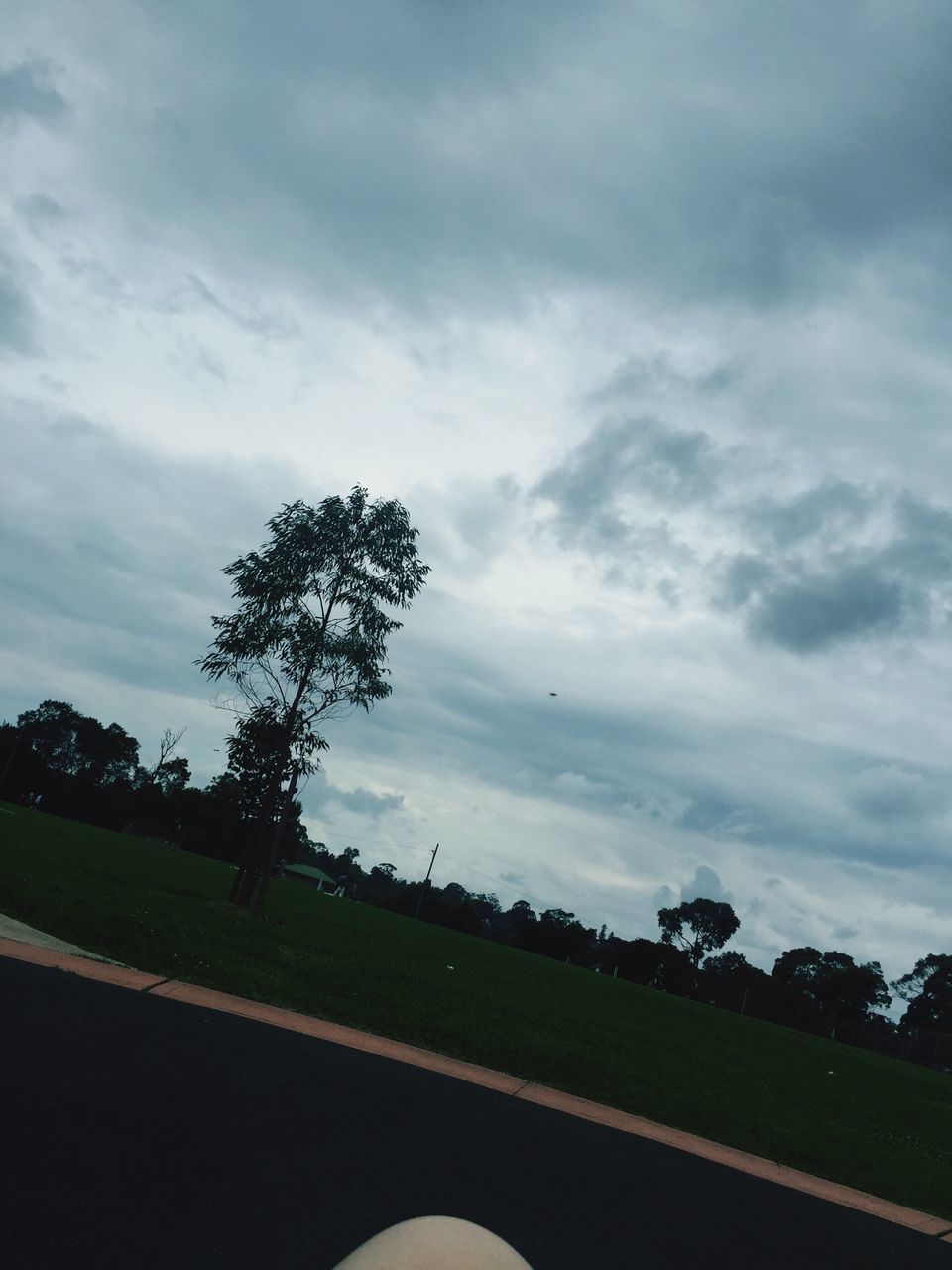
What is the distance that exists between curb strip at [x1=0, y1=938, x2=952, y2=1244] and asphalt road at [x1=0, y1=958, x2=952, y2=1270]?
37cm

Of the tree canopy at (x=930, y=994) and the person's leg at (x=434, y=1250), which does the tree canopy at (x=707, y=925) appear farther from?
the person's leg at (x=434, y=1250)

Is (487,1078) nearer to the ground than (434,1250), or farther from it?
nearer to the ground

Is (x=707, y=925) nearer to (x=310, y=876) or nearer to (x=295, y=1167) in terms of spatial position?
(x=310, y=876)

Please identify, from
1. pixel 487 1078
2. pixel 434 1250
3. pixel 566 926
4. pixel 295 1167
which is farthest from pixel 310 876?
pixel 434 1250

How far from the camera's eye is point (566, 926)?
369 ft

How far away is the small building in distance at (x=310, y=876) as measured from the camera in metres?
146

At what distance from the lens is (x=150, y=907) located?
A: 1420 centimetres

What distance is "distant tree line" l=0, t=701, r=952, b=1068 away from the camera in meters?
97.3

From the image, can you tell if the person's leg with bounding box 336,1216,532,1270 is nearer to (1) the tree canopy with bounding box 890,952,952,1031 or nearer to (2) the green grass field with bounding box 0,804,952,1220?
(2) the green grass field with bounding box 0,804,952,1220

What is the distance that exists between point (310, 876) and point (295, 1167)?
153213 mm

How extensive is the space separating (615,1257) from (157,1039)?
373 centimetres

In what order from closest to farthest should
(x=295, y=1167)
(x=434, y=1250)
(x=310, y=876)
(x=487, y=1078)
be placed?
(x=434, y=1250)
(x=295, y=1167)
(x=487, y=1078)
(x=310, y=876)

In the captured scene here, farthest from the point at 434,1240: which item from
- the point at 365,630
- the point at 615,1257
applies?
the point at 365,630

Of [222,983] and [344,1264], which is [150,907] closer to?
[222,983]
